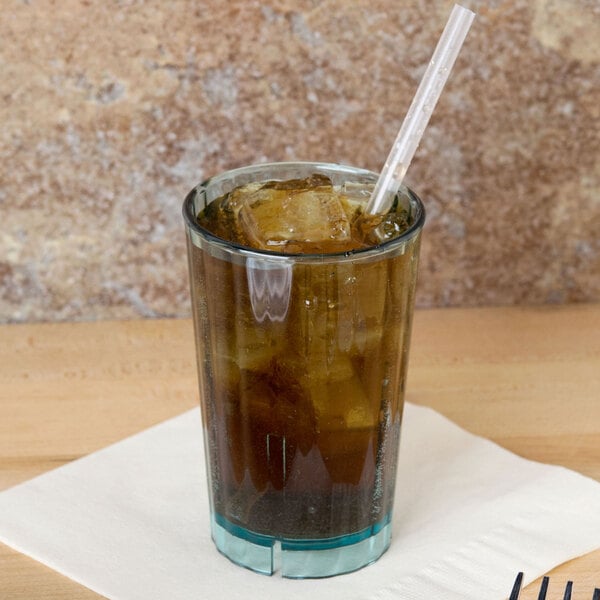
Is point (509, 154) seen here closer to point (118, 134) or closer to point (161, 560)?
point (118, 134)

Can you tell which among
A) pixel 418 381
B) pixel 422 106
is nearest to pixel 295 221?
pixel 422 106

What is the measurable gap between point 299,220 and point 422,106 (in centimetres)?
12

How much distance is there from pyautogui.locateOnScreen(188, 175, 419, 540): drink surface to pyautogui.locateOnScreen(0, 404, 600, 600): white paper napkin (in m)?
0.04

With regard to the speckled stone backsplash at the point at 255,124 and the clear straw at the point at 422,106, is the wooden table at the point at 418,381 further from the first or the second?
the clear straw at the point at 422,106

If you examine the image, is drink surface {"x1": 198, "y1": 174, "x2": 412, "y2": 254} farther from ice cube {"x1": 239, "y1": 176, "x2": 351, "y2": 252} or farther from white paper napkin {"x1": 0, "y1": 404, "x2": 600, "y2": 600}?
white paper napkin {"x1": 0, "y1": 404, "x2": 600, "y2": 600}

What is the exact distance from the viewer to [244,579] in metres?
0.76

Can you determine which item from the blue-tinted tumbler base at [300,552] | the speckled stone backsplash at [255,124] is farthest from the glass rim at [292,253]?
the speckled stone backsplash at [255,124]

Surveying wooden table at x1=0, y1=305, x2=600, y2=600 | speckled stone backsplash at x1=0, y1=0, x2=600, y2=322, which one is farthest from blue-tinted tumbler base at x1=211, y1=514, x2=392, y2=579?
speckled stone backsplash at x1=0, y1=0, x2=600, y2=322

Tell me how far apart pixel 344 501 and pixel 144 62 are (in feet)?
1.80

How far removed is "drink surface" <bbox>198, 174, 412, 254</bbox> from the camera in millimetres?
713

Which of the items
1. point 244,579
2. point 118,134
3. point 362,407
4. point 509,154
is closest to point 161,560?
point 244,579

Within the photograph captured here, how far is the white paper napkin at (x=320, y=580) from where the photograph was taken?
75cm

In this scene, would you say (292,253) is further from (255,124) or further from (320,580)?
(255,124)

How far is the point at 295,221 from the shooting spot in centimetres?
73
